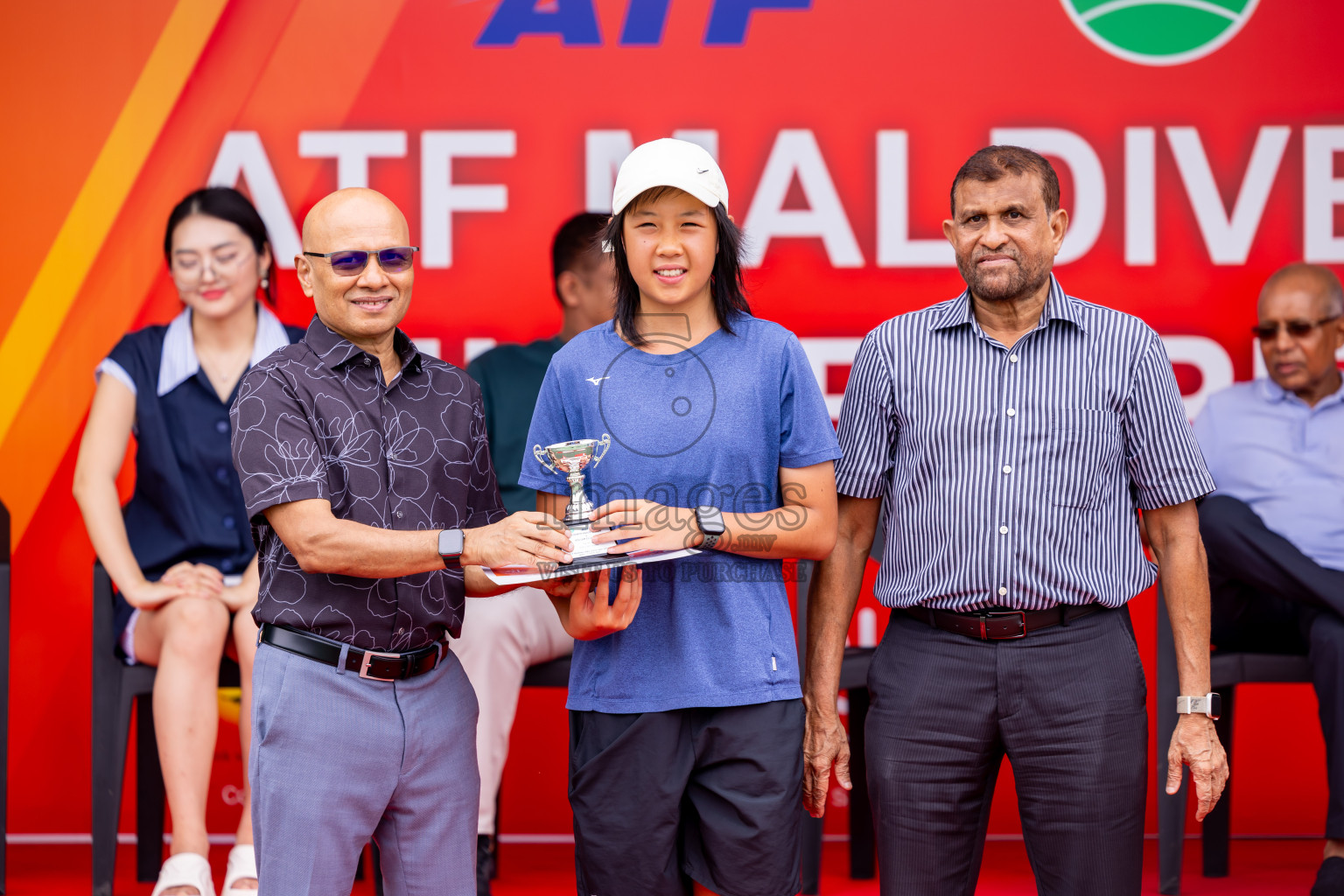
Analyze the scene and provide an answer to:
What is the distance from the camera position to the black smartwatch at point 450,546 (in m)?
2.38

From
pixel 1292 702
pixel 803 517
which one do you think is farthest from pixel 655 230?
pixel 1292 702

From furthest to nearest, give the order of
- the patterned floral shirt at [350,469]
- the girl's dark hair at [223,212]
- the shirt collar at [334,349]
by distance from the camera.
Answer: the girl's dark hair at [223,212], the shirt collar at [334,349], the patterned floral shirt at [350,469]

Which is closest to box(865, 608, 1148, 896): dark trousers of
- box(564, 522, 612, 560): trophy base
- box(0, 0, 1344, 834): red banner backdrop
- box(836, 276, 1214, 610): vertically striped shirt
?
box(836, 276, 1214, 610): vertically striped shirt

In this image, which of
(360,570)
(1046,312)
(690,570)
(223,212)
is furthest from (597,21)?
(360,570)

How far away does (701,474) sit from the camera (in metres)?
2.49

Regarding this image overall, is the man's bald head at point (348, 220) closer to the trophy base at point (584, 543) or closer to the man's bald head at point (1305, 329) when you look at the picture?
the trophy base at point (584, 543)

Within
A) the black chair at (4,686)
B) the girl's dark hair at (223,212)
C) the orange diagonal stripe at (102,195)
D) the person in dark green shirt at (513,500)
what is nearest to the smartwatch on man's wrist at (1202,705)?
the person in dark green shirt at (513,500)

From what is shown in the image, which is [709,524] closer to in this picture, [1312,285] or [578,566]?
[578,566]

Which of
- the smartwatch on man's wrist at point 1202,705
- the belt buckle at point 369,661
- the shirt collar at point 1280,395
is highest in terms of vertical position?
the shirt collar at point 1280,395

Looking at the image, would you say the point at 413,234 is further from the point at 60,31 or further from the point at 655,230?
the point at 655,230

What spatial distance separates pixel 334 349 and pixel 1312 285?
3.51 m

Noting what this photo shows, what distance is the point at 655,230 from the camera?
8.36 ft

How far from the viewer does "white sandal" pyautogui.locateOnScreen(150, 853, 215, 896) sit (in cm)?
347

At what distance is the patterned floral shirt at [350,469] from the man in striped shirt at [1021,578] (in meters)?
0.86
